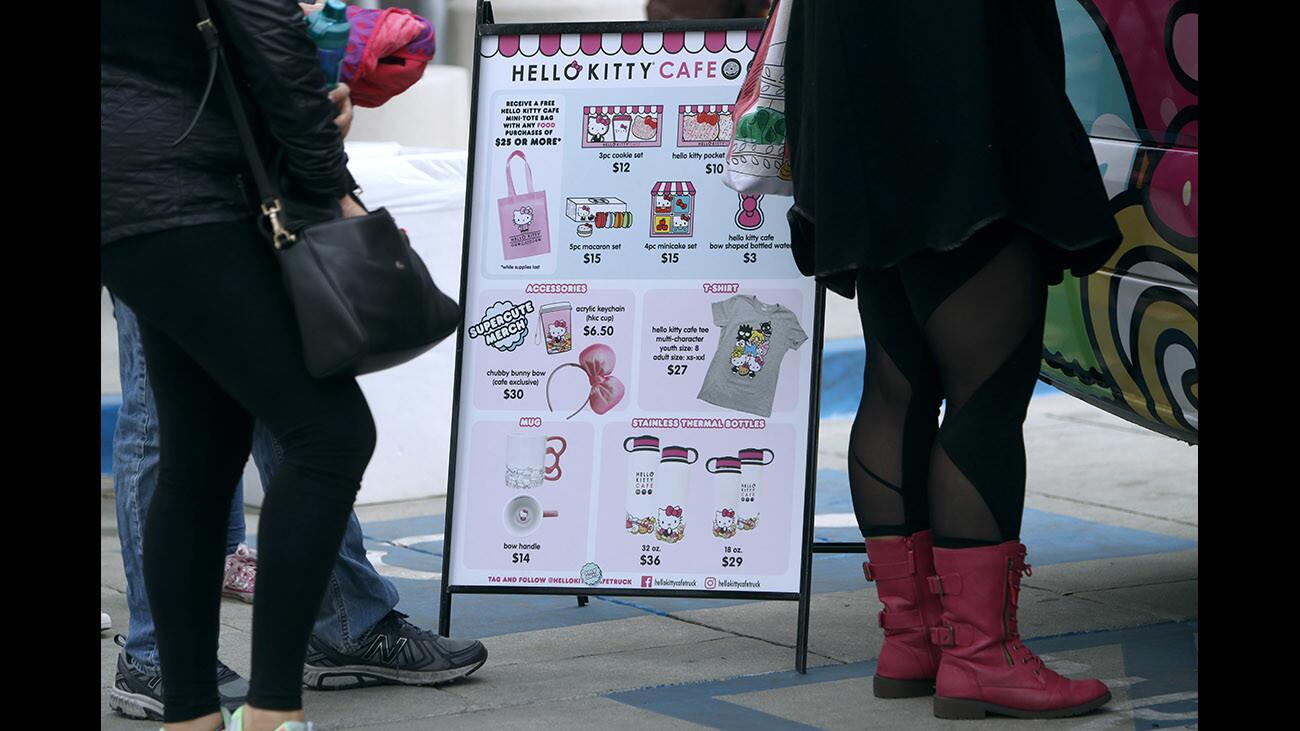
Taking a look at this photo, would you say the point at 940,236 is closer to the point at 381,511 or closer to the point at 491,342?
the point at 491,342

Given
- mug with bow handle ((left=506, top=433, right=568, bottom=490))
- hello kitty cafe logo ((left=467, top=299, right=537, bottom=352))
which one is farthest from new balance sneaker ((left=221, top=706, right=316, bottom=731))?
→ hello kitty cafe logo ((left=467, top=299, right=537, bottom=352))

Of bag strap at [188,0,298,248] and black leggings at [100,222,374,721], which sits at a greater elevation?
bag strap at [188,0,298,248]

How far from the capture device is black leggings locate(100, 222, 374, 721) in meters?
2.73

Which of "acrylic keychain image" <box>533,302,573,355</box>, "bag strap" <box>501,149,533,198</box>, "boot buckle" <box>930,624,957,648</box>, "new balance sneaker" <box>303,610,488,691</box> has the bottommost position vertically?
"new balance sneaker" <box>303,610,488,691</box>

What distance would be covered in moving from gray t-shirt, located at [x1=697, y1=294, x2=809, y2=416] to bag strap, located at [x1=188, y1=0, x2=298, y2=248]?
4.64 feet

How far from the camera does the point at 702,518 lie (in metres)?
3.96

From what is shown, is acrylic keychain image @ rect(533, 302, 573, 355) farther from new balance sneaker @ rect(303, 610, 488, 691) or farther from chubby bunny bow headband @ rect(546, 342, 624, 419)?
new balance sneaker @ rect(303, 610, 488, 691)

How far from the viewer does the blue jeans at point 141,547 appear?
3.63 metres

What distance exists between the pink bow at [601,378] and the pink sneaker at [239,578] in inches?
48.8

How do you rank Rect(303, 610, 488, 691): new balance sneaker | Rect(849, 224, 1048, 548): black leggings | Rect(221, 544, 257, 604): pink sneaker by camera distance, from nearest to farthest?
Rect(849, 224, 1048, 548): black leggings, Rect(303, 610, 488, 691): new balance sneaker, Rect(221, 544, 257, 604): pink sneaker

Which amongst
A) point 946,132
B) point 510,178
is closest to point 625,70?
point 510,178
